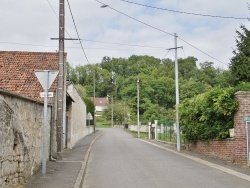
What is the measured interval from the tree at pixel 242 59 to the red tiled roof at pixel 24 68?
1342cm

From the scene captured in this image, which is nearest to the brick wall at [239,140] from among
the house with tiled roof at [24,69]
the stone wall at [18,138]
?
the stone wall at [18,138]

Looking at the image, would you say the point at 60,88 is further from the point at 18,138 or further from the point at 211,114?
the point at 18,138

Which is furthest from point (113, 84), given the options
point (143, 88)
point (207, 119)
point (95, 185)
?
point (95, 185)

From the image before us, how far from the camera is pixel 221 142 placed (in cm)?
1647

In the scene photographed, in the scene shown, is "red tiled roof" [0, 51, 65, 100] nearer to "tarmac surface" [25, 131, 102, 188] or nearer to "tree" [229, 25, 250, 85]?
"tarmac surface" [25, 131, 102, 188]

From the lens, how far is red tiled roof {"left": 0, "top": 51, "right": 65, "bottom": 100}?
18500 millimetres

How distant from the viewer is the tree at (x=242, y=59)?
85.6 feet

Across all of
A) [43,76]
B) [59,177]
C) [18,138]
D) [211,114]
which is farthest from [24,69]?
[18,138]

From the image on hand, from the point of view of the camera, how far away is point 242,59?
2653 cm

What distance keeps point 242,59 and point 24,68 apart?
1559cm

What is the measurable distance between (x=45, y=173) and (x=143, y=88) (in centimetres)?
7371

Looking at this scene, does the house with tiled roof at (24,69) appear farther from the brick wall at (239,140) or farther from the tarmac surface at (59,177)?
the brick wall at (239,140)

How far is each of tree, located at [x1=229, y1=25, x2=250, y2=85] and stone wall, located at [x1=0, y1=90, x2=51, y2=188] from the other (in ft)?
59.9

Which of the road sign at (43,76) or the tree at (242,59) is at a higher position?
the tree at (242,59)
